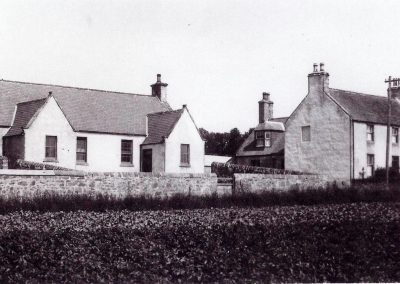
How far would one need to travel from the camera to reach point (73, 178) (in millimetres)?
18953

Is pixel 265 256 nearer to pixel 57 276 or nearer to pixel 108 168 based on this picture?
pixel 57 276

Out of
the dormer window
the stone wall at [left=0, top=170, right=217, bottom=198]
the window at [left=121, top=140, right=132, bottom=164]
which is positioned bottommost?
the stone wall at [left=0, top=170, right=217, bottom=198]

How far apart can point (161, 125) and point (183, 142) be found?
6.77ft

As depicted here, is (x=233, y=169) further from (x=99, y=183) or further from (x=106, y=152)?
(x=99, y=183)

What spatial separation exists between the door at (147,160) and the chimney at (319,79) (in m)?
13.8

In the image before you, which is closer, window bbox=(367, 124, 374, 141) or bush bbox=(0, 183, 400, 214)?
bush bbox=(0, 183, 400, 214)

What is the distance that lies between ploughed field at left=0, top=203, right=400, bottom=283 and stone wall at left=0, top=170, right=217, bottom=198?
22.2 feet

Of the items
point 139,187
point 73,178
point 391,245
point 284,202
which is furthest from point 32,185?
point 391,245

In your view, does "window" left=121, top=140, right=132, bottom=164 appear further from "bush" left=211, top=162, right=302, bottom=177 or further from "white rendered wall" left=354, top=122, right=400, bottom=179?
"white rendered wall" left=354, top=122, right=400, bottom=179

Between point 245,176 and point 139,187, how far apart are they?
613cm

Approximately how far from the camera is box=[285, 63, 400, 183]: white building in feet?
124

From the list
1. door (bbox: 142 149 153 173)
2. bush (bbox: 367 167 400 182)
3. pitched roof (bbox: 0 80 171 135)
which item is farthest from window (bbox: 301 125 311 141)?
door (bbox: 142 149 153 173)

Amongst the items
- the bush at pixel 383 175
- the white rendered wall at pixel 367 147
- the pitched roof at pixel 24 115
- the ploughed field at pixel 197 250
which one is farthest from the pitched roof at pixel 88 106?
the ploughed field at pixel 197 250

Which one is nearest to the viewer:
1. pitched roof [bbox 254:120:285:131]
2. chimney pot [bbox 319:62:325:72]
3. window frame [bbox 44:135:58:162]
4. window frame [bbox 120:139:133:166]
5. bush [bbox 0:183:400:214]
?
bush [bbox 0:183:400:214]
